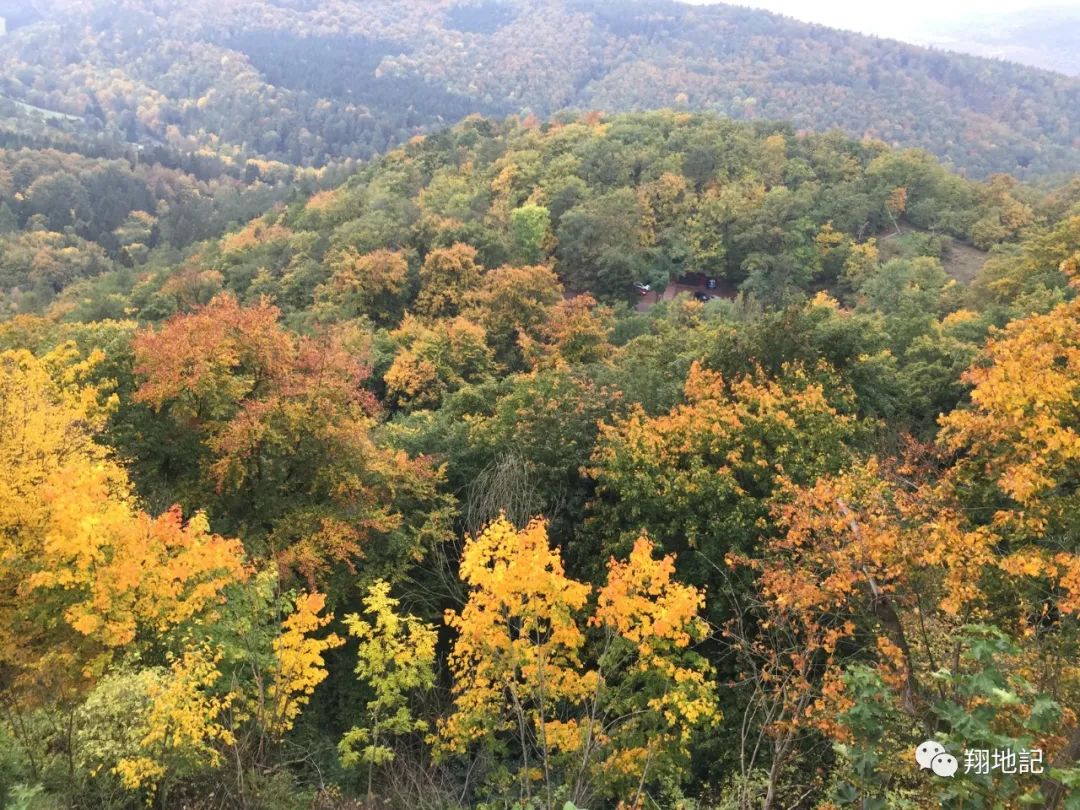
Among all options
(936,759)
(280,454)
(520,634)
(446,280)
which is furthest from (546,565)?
(446,280)

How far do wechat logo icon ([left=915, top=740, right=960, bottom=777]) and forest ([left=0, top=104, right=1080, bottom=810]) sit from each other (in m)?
0.21

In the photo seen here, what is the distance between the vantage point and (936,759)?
7527 millimetres

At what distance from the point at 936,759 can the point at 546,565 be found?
1035 cm

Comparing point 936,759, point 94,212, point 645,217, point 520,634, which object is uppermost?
point 936,759

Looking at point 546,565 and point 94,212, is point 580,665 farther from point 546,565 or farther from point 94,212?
point 94,212

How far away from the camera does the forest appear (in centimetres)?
1167

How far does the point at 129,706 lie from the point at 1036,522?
16775mm

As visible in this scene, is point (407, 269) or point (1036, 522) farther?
point (407, 269)

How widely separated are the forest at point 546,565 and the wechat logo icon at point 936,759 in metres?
0.21

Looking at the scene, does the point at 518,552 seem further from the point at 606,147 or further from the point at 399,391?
the point at 606,147

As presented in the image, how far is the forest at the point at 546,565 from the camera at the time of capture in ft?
38.3

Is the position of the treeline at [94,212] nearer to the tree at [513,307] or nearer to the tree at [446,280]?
the tree at [446,280]

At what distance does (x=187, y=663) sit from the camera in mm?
13453

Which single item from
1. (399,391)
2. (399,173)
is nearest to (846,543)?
(399,391)
